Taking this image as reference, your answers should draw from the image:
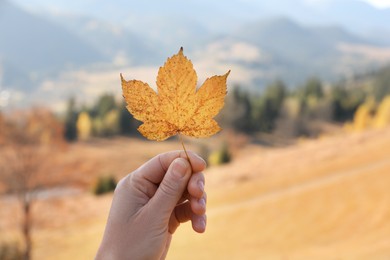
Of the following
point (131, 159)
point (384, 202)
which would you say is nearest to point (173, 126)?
point (384, 202)

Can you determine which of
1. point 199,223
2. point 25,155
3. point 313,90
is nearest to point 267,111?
point 313,90

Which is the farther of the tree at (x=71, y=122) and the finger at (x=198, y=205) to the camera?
the tree at (x=71, y=122)

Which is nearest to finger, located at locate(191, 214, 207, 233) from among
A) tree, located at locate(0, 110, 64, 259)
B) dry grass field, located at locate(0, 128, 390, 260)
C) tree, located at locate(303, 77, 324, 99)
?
dry grass field, located at locate(0, 128, 390, 260)

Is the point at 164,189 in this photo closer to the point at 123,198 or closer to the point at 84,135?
the point at 123,198

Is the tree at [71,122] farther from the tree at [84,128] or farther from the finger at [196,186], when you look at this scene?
the finger at [196,186]

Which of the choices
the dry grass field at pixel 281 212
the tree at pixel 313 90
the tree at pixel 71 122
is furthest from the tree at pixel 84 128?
the tree at pixel 313 90
